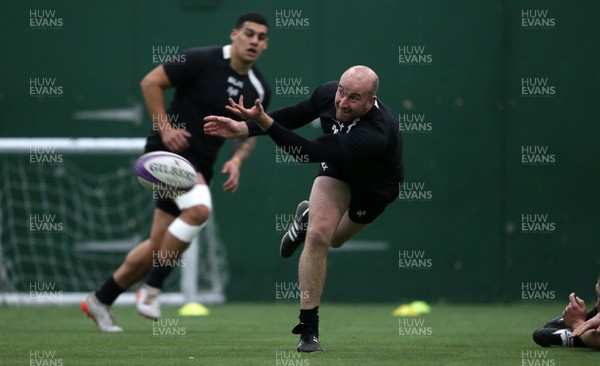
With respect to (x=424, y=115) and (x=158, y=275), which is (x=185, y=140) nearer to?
(x=158, y=275)

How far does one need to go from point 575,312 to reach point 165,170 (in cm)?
306

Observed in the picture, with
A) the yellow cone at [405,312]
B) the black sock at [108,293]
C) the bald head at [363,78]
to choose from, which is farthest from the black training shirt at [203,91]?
the yellow cone at [405,312]

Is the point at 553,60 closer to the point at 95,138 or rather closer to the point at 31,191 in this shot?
the point at 95,138

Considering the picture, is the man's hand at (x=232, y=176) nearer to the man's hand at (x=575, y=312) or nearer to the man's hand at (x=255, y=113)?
the man's hand at (x=255, y=113)

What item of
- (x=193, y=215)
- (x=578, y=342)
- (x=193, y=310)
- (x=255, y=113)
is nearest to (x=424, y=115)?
(x=193, y=310)

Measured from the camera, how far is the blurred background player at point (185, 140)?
802cm

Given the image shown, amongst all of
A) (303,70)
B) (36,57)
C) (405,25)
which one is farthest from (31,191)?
(405,25)

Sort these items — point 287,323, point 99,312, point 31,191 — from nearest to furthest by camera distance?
point 99,312 → point 287,323 → point 31,191

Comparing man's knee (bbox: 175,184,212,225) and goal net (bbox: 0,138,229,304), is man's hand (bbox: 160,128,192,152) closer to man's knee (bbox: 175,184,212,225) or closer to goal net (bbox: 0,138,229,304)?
man's knee (bbox: 175,184,212,225)

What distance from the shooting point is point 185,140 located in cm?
793

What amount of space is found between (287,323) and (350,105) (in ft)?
10.8

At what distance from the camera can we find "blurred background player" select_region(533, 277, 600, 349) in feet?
20.0

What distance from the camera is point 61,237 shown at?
11.5 meters

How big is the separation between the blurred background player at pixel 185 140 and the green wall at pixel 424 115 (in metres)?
3.02
